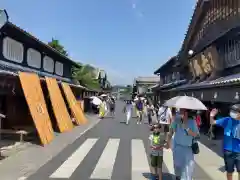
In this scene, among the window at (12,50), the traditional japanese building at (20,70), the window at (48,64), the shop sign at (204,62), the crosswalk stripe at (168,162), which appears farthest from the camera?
the window at (48,64)

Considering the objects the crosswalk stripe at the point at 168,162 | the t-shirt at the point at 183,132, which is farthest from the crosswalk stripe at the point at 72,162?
the t-shirt at the point at 183,132

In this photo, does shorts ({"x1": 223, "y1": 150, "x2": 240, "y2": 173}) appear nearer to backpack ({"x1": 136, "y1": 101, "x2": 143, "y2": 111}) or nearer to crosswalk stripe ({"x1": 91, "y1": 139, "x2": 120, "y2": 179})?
crosswalk stripe ({"x1": 91, "y1": 139, "x2": 120, "y2": 179})

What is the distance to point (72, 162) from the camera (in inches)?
386

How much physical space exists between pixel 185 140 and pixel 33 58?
46.9 ft

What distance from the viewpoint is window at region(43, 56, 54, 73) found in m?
21.7

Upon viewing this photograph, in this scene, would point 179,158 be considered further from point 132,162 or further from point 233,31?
point 233,31

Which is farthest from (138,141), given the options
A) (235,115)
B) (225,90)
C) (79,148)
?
(235,115)

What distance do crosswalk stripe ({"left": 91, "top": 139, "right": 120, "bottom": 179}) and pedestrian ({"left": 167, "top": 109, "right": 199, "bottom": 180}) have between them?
2171 millimetres

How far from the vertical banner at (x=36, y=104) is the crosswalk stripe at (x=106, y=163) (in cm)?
263

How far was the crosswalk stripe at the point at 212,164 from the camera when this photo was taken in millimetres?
8312

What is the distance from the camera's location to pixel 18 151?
11414 millimetres

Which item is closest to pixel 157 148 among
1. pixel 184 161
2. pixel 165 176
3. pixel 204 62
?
pixel 184 161

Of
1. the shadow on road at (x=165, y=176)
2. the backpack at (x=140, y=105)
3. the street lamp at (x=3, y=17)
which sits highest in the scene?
the street lamp at (x=3, y=17)

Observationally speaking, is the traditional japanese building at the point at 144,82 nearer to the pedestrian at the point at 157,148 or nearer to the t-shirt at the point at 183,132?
the pedestrian at the point at 157,148
